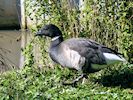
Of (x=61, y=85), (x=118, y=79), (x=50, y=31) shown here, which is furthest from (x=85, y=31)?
(x=61, y=85)

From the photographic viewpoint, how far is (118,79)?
8.12 m

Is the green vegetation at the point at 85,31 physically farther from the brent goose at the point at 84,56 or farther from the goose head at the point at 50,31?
the goose head at the point at 50,31

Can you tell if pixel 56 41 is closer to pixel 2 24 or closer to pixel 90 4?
pixel 90 4

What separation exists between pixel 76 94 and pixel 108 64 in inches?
40.1

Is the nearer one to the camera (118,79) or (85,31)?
(118,79)

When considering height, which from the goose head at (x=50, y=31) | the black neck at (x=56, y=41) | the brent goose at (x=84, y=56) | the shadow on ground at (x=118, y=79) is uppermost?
the goose head at (x=50, y=31)

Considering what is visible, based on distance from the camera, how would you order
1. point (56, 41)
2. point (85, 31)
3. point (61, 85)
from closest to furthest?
point (61, 85) < point (56, 41) < point (85, 31)

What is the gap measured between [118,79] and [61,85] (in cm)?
103

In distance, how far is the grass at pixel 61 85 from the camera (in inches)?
259

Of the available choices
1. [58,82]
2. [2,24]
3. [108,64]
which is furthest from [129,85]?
[2,24]

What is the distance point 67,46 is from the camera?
7.66 meters

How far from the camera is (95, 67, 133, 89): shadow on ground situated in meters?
7.97

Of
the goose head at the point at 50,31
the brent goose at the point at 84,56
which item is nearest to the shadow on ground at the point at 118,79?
the brent goose at the point at 84,56

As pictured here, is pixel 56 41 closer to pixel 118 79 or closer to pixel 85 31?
pixel 85 31
